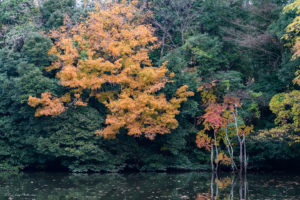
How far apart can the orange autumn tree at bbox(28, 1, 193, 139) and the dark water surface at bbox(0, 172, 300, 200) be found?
3.52 meters

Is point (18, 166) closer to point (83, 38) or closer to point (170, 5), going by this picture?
point (83, 38)

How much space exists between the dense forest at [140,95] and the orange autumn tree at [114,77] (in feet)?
0.21

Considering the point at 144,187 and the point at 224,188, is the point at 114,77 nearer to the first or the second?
the point at 144,187

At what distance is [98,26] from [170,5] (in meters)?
6.83

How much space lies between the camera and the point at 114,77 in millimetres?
22156

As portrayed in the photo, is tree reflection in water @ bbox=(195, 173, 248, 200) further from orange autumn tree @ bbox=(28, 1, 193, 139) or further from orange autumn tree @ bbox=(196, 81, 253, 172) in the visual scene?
orange autumn tree @ bbox=(28, 1, 193, 139)

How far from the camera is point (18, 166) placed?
76.7ft

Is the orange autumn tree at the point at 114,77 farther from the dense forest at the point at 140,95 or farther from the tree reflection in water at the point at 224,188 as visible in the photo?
the tree reflection in water at the point at 224,188

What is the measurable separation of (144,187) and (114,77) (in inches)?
312

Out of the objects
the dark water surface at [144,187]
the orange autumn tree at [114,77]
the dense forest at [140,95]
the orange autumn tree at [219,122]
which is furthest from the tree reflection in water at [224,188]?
the orange autumn tree at [114,77]

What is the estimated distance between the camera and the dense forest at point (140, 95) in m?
21.7

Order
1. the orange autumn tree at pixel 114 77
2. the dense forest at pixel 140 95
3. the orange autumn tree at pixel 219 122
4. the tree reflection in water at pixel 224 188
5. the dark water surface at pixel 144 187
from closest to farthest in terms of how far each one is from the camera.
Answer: the tree reflection in water at pixel 224 188 < the dark water surface at pixel 144 187 < the orange autumn tree at pixel 114 77 < the dense forest at pixel 140 95 < the orange autumn tree at pixel 219 122

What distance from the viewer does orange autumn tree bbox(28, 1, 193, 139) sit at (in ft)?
70.8

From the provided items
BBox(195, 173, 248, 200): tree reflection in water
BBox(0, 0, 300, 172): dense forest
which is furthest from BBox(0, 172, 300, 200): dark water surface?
BBox(0, 0, 300, 172): dense forest
